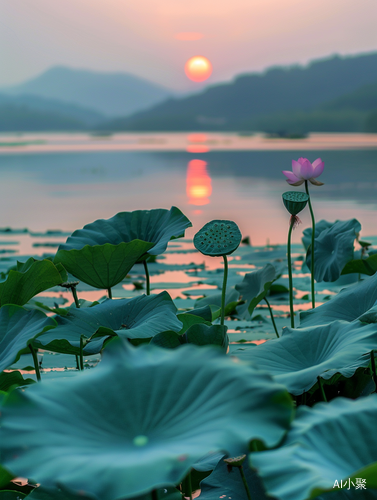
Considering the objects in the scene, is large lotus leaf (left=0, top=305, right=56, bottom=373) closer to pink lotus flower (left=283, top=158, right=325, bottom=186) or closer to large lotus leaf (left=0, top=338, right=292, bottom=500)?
large lotus leaf (left=0, top=338, right=292, bottom=500)

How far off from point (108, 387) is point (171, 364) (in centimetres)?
8

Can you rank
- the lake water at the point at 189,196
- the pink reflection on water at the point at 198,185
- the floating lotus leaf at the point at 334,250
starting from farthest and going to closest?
the pink reflection on water at the point at 198,185 < the lake water at the point at 189,196 < the floating lotus leaf at the point at 334,250

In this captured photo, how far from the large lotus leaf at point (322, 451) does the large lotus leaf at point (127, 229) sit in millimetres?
912

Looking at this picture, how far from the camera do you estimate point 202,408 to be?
571 millimetres

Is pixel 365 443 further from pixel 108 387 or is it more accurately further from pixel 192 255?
pixel 192 255

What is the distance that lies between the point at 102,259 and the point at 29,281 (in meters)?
0.19

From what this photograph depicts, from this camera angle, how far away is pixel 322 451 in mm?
560

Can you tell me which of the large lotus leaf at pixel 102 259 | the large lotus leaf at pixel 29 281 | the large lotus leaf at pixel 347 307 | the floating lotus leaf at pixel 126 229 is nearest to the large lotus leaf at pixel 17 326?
the large lotus leaf at pixel 29 281

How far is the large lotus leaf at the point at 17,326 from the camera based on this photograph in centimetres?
94

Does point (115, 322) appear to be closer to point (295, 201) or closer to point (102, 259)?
point (102, 259)

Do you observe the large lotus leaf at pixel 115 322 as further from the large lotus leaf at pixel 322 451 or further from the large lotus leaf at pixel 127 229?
the large lotus leaf at pixel 322 451

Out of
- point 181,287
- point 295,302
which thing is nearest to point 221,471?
point 295,302

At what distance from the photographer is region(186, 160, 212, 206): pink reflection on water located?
658cm

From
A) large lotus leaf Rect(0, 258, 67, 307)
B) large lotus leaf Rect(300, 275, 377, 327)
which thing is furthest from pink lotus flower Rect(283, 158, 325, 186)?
large lotus leaf Rect(0, 258, 67, 307)
